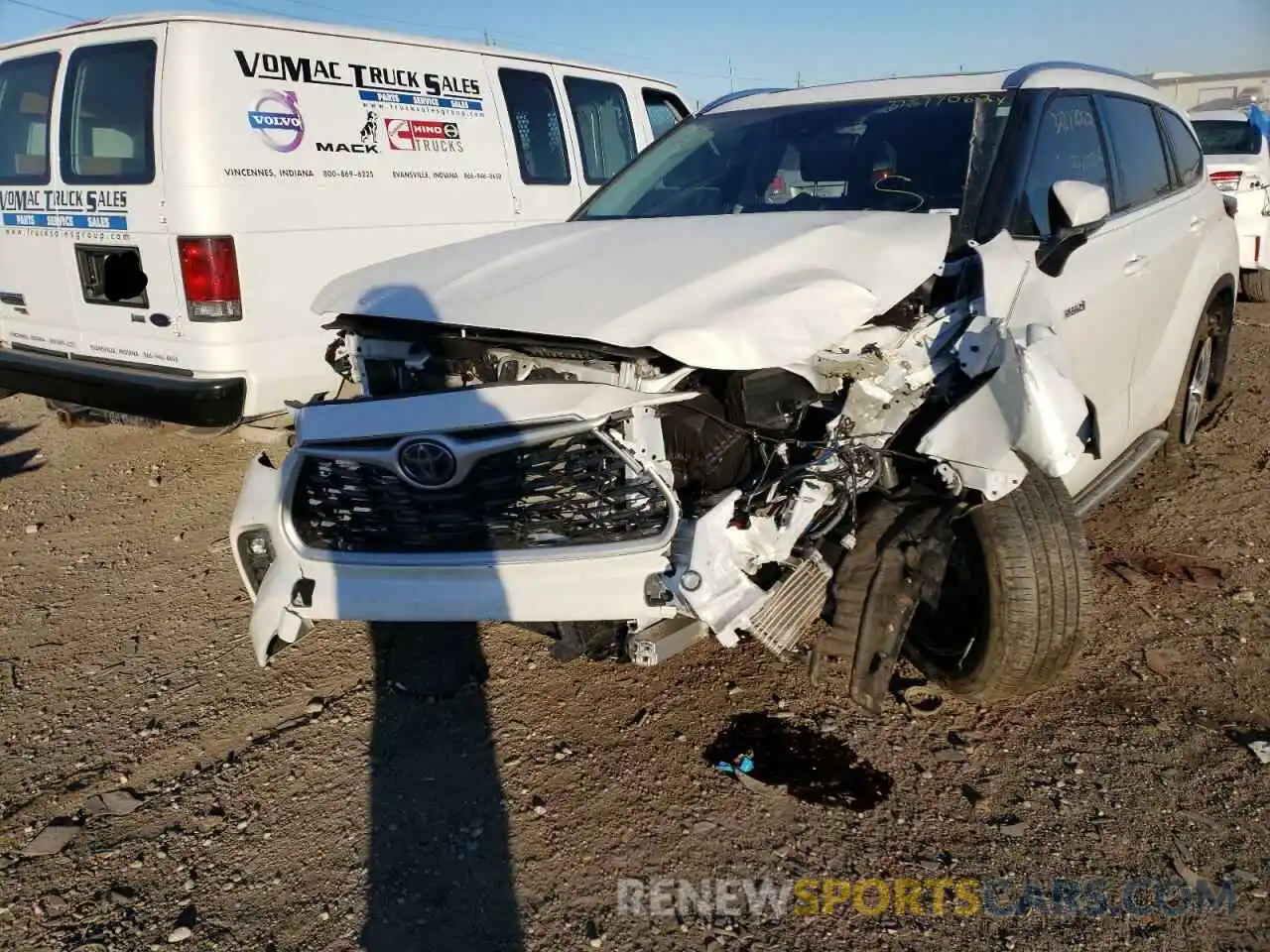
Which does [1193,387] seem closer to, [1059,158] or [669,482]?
[1059,158]

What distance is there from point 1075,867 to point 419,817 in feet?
5.88

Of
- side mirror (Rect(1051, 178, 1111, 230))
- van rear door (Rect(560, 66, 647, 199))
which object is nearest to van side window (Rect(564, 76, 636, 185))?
van rear door (Rect(560, 66, 647, 199))

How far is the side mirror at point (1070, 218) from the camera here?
322cm

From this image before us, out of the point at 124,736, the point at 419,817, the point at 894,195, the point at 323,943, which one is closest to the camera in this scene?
the point at 323,943

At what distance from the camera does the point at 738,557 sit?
8.79ft

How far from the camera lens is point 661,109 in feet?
27.1

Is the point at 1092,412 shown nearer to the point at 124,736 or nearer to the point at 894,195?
the point at 894,195

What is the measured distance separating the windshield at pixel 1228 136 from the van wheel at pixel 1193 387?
5.84 meters

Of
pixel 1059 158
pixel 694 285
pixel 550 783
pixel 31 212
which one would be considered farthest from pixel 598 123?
pixel 550 783

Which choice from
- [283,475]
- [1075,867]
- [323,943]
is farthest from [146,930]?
[1075,867]

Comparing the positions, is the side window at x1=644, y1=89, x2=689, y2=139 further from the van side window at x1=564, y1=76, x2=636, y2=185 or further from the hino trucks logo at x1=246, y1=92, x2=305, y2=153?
the hino trucks logo at x1=246, y1=92, x2=305, y2=153

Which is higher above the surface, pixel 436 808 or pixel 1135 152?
pixel 1135 152

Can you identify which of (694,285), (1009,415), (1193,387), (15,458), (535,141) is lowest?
(15,458)

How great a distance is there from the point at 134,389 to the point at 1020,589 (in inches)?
164
